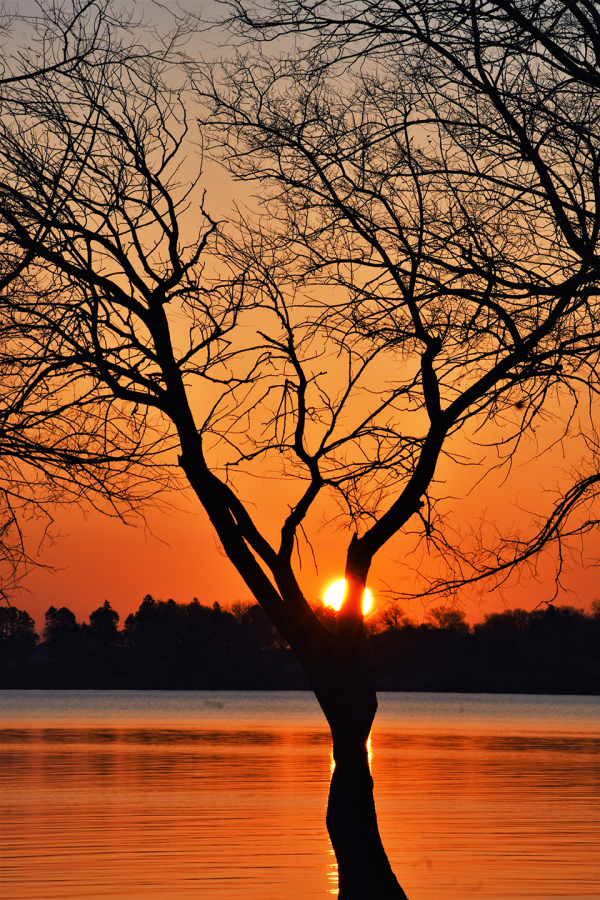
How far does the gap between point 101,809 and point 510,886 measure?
14208mm

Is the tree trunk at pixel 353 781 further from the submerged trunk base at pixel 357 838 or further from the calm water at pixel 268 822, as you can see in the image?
the calm water at pixel 268 822

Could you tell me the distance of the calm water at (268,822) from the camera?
56.6ft

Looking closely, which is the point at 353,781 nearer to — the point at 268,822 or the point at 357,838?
the point at 357,838

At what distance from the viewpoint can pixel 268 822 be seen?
84.0 feet

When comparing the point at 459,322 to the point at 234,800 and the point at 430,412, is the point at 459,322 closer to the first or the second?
the point at 430,412

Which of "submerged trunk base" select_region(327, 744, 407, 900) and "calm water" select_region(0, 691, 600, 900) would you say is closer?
"submerged trunk base" select_region(327, 744, 407, 900)

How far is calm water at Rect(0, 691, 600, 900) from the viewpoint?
17.2 m

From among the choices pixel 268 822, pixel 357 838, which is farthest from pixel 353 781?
pixel 268 822

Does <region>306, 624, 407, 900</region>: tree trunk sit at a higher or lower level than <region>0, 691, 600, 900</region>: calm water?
higher

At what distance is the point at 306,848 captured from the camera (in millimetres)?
21391

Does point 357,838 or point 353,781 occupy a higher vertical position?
point 353,781

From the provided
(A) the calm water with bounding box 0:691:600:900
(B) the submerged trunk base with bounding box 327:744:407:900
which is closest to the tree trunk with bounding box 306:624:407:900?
(B) the submerged trunk base with bounding box 327:744:407:900

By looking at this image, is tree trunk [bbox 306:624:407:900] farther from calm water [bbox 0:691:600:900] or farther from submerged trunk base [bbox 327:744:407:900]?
calm water [bbox 0:691:600:900]

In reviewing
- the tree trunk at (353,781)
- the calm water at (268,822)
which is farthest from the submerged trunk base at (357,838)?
the calm water at (268,822)
